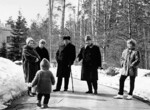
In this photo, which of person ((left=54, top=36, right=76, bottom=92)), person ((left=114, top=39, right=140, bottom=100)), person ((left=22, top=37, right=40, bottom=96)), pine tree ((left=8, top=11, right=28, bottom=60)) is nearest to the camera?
person ((left=114, top=39, right=140, bottom=100))

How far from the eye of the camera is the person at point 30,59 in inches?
458

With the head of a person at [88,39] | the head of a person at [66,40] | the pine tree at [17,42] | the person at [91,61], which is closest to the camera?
the head of a person at [88,39]

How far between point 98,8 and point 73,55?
101 feet

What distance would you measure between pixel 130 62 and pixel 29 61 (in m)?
3.34

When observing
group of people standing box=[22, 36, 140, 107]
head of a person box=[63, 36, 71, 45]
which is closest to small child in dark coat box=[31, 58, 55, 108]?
group of people standing box=[22, 36, 140, 107]

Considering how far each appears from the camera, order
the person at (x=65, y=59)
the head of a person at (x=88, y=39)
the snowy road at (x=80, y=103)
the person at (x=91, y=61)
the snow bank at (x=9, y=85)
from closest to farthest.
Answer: the snowy road at (x=80, y=103) < the snow bank at (x=9, y=85) < the head of a person at (x=88, y=39) < the person at (x=91, y=61) < the person at (x=65, y=59)

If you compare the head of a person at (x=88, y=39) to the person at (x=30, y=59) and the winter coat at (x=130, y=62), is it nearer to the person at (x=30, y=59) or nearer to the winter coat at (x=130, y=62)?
the winter coat at (x=130, y=62)

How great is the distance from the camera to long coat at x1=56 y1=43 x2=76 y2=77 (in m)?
12.5

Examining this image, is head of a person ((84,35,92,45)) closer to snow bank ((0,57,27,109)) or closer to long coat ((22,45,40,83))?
long coat ((22,45,40,83))

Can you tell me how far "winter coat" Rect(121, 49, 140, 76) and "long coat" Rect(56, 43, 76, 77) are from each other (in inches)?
83.0

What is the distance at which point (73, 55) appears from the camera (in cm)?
1252

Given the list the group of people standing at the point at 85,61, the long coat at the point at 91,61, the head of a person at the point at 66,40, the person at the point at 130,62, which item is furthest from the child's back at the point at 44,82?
the head of a person at the point at 66,40

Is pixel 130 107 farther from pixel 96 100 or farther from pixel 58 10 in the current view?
pixel 58 10

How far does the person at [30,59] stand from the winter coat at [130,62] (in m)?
2.90
